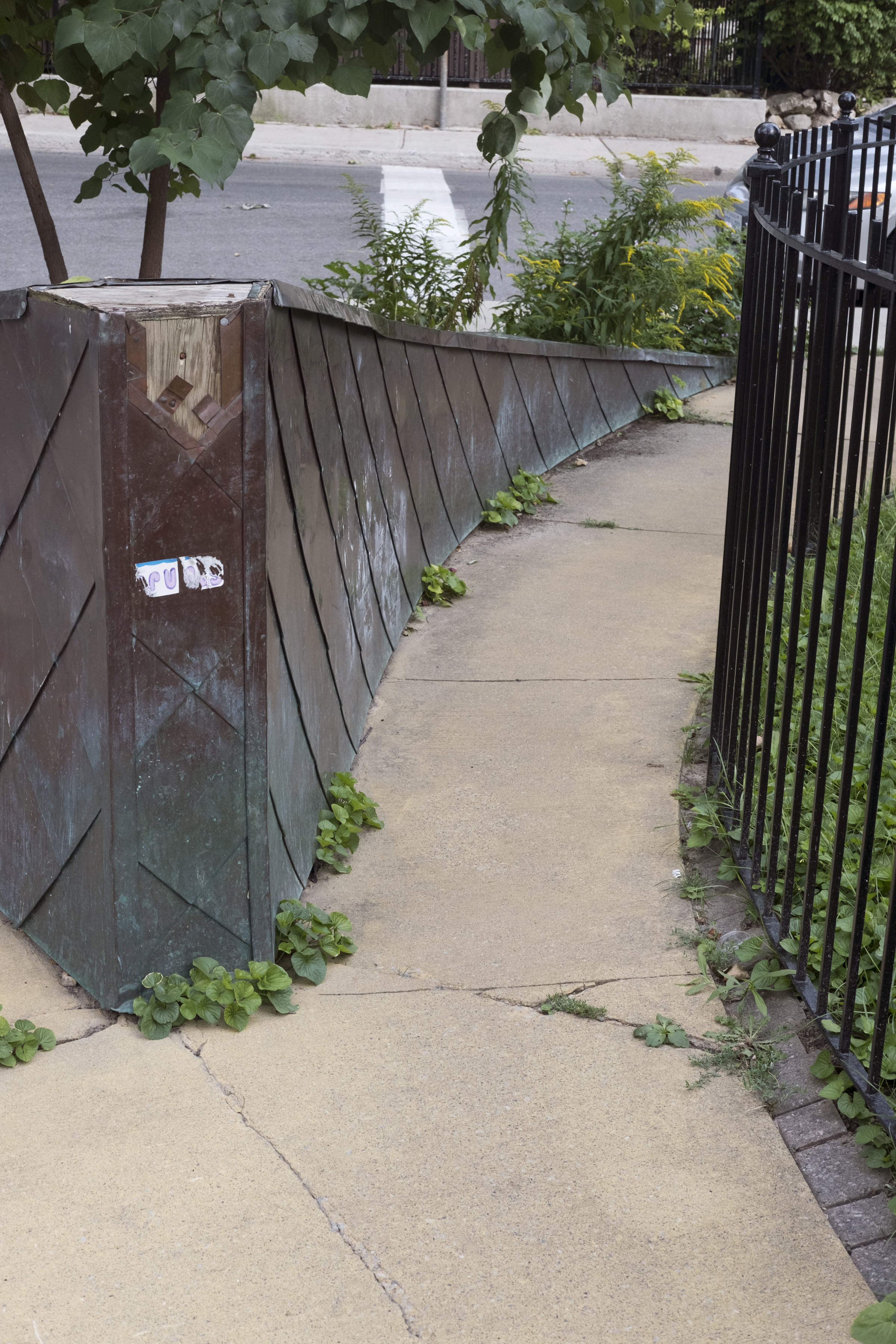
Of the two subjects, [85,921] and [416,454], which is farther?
[416,454]

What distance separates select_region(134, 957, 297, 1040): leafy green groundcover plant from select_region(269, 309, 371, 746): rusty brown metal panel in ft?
3.31

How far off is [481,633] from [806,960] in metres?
2.34

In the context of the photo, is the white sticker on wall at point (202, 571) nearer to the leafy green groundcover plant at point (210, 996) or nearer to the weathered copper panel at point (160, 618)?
the weathered copper panel at point (160, 618)

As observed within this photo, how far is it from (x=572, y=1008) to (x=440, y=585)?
103 inches

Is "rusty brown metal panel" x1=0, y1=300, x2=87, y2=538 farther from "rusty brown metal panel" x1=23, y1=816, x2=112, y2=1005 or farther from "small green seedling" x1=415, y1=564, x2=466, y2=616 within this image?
"small green seedling" x1=415, y1=564, x2=466, y2=616

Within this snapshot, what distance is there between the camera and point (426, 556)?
17.0ft

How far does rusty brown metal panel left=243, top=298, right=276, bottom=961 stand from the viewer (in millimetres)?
2508

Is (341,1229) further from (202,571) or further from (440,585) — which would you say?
(440,585)

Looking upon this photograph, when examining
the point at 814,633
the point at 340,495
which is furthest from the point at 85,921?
the point at 814,633

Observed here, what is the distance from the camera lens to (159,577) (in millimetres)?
2498

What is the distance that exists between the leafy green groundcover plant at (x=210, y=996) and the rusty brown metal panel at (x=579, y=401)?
4511 mm

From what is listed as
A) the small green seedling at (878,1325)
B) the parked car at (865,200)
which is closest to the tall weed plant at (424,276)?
the parked car at (865,200)

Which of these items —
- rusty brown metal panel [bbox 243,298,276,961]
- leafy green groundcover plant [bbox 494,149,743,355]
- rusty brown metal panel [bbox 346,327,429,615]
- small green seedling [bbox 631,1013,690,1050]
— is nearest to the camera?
rusty brown metal panel [bbox 243,298,276,961]

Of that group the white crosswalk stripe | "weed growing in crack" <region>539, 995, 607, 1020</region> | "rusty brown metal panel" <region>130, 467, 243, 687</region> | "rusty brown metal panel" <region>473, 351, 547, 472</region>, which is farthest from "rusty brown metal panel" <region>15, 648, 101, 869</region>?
the white crosswalk stripe
